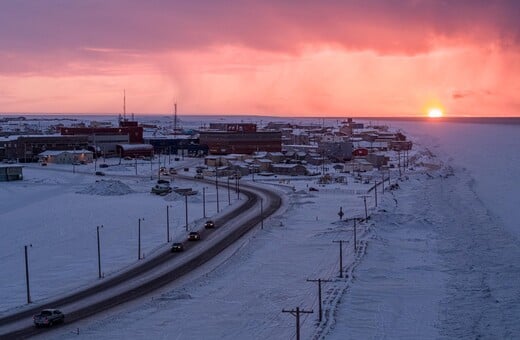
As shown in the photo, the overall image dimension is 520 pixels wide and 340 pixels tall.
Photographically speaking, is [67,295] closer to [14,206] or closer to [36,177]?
[14,206]

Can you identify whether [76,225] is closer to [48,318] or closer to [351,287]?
[48,318]

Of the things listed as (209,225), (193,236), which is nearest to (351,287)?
(193,236)

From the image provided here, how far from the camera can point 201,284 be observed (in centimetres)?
1673

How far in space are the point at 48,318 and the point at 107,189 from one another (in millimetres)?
22822

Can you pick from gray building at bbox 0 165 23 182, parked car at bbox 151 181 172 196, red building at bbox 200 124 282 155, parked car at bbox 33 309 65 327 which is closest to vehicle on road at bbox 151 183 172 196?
parked car at bbox 151 181 172 196

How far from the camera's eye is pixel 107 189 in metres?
35.5

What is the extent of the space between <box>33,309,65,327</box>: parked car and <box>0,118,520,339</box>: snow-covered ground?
35 centimetres

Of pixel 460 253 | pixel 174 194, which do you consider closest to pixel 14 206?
pixel 174 194

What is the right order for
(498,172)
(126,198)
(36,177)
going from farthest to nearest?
(498,172), (36,177), (126,198)

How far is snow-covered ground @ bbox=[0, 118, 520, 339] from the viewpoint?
43.2 feet

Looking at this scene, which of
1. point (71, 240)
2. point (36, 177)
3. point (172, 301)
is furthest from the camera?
point (36, 177)

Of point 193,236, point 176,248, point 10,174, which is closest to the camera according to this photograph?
point 176,248

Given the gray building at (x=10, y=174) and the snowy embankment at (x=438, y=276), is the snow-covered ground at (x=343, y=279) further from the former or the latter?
the gray building at (x=10, y=174)

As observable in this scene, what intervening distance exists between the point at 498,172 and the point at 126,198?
31.3 meters
